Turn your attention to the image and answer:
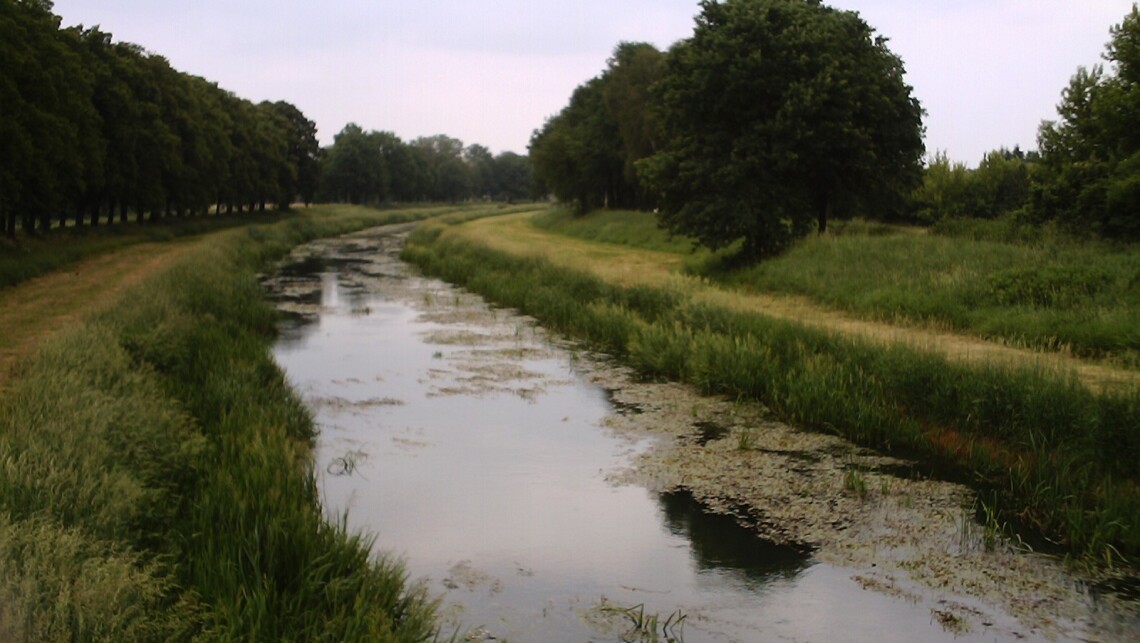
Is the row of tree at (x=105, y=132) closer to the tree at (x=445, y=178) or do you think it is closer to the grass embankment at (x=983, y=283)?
the grass embankment at (x=983, y=283)

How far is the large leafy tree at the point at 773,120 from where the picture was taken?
26547 millimetres

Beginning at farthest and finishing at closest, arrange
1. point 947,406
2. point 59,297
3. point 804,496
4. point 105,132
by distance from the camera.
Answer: point 105,132, point 59,297, point 947,406, point 804,496

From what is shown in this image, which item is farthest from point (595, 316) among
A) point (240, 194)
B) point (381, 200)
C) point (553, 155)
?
point (381, 200)

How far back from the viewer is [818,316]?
20.0 meters

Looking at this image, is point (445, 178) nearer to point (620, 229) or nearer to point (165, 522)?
point (620, 229)

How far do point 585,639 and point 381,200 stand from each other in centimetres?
11127

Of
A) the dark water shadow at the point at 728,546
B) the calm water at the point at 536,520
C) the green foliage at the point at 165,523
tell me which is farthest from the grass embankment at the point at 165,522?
the dark water shadow at the point at 728,546

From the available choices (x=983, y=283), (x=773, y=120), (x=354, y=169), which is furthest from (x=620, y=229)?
(x=354, y=169)

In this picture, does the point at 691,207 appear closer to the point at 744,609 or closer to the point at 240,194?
the point at 744,609

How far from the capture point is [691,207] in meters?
27.7

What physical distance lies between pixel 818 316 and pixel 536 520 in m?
12.2

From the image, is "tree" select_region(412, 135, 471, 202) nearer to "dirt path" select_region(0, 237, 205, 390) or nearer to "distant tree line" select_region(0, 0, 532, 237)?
"distant tree line" select_region(0, 0, 532, 237)

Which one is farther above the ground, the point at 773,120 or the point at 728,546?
the point at 773,120

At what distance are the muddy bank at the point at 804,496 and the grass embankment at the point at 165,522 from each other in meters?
1.35
